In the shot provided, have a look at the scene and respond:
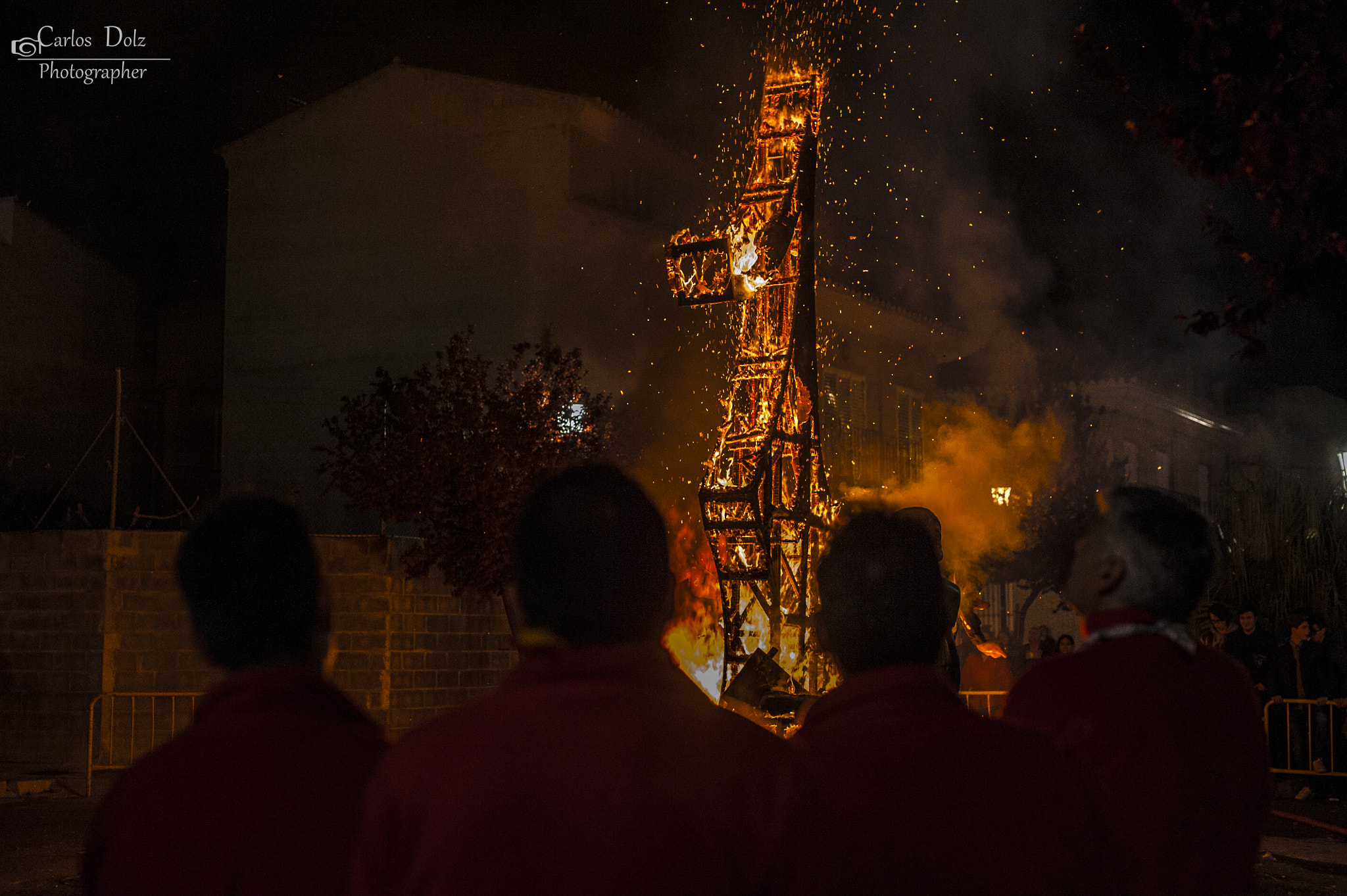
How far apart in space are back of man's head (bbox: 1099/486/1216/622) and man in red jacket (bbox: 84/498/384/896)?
1735 millimetres

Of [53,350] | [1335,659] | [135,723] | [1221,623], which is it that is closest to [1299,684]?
[1335,659]

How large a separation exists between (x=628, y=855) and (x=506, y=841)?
0.58ft

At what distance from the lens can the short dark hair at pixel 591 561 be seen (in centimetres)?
213

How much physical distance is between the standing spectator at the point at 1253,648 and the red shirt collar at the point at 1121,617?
Result: 36.3 ft

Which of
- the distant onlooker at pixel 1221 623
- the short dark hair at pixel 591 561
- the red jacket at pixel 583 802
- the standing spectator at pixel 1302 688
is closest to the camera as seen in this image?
the red jacket at pixel 583 802

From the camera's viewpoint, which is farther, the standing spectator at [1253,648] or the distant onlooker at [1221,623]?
the distant onlooker at [1221,623]

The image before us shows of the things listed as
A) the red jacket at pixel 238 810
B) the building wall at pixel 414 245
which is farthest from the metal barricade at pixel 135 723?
the red jacket at pixel 238 810

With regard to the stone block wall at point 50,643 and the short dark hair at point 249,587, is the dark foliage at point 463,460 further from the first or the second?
the short dark hair at point 249,587

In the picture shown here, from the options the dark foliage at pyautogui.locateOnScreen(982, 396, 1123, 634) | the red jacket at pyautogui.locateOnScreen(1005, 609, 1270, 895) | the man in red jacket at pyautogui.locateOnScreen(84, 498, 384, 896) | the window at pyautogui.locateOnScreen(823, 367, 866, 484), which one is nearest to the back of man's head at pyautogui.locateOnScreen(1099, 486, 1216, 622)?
the red jacket at pyautogui.locateOnScreen(1005, 609, 1270, 895)

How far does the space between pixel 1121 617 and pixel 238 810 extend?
76.9 inches

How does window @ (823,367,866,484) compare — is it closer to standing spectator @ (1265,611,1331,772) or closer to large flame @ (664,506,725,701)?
large flame @ (664,506,725,701)

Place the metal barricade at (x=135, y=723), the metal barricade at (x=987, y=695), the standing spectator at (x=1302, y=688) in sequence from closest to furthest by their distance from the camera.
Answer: the metal barricade at (x=987, y=695) → the standing spectator at (x=1302, y=688) → the metal barricade at (x=135, y=723)

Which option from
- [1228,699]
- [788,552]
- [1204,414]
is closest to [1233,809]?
[1228,699]

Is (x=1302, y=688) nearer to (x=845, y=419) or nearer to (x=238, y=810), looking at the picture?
(x=238, y=810)
